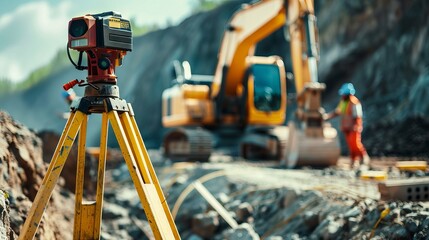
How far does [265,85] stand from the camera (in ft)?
48.4

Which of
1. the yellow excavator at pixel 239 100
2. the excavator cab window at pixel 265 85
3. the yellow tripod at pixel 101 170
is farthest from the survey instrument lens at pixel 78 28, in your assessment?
the excavator cab window at pixel 265 85

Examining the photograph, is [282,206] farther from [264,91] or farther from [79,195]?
[264,91]

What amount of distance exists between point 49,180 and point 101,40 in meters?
0.97

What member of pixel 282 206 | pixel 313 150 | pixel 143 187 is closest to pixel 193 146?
pixel 313 150

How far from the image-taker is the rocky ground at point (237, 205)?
549 cm

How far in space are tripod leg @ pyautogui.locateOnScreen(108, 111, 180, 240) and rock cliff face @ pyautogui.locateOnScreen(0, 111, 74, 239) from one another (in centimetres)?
103

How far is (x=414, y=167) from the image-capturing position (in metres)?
10.3

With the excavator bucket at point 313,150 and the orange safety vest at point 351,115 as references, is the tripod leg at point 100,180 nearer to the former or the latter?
the excavator bucket at point 313,150

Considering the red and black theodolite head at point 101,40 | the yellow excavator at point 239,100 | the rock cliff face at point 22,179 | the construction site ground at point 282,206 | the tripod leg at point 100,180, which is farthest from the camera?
the yellow excavator at point 239,100

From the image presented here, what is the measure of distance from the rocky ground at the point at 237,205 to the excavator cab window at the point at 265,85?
10.3 feet

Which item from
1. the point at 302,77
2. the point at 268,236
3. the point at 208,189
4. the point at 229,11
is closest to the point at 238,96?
the point at 302,77

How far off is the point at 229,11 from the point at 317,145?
24.0m

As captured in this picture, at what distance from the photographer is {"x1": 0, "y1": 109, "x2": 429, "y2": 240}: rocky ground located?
18.0 ft

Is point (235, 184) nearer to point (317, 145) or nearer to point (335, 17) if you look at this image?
point (317, 145)
